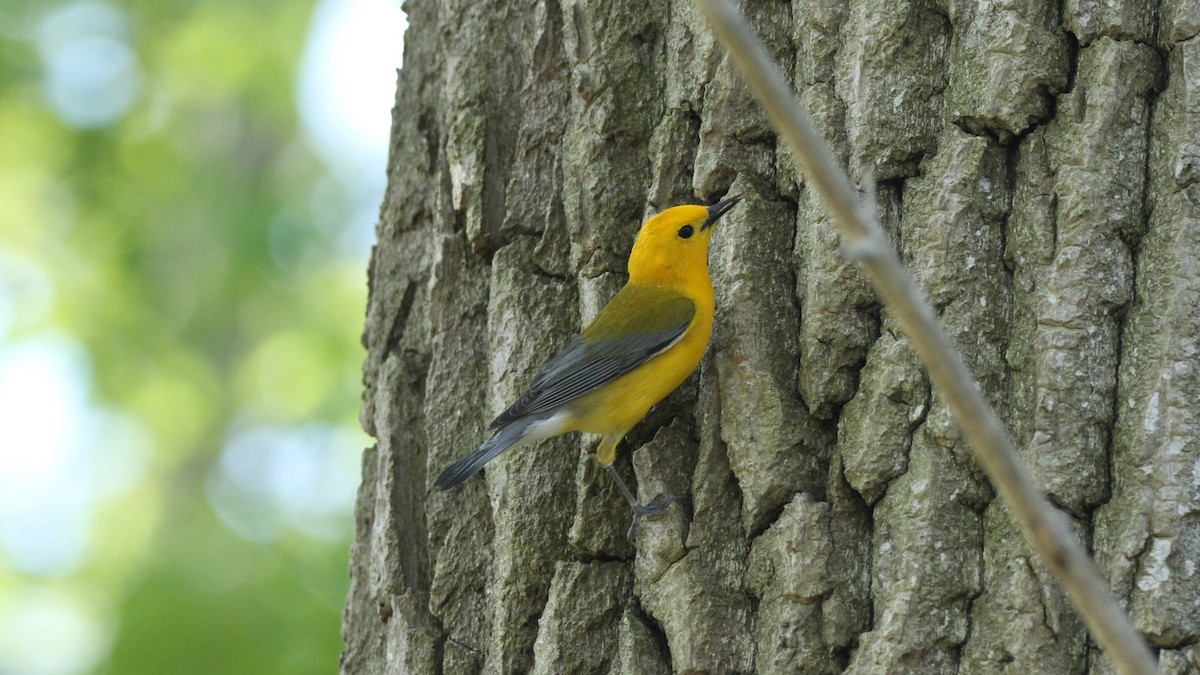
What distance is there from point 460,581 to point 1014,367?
5.28ft

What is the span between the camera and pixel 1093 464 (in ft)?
7.84

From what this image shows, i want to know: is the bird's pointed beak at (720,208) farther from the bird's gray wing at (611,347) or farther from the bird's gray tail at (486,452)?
the bird's gray tail at (486,452)

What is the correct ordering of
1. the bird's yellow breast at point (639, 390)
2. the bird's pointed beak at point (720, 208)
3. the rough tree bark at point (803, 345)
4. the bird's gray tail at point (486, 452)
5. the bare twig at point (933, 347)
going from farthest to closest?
the bird's yellow breast at point (639, 390), the bird's gray tail at point (486, 452), the bird's pointed beak at point (720, 208), the rough tree bark at point (803, 345), the bare twig at point (933, 347)

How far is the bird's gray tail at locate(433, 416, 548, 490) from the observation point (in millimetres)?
3262

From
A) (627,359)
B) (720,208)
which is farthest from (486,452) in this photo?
(720,208)

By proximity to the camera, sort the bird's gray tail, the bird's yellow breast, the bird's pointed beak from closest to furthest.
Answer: the bird's pointed beak → the bird's gray tail → the bird's yellow breast

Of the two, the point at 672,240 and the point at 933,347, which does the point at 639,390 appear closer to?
the point at 672,240

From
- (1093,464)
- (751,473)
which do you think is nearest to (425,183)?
(751,473)

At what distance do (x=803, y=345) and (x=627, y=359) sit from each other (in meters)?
0.92

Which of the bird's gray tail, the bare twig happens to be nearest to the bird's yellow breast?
the bird's gray tail

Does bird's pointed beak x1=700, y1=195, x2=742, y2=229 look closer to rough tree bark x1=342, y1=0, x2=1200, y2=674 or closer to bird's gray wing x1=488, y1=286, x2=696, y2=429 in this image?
rough tree bark x1=342, y1=0, x2=1200, y2=674

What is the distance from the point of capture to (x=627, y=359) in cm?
372

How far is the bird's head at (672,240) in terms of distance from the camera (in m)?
3.28

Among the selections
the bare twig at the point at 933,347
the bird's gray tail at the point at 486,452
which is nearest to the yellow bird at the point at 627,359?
the bird's gray tail at the point at 486,452
